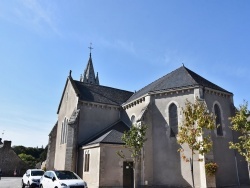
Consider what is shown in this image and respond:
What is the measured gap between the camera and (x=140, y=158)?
64.4 feet

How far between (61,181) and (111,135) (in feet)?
30.6

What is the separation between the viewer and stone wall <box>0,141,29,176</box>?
46.5 metres

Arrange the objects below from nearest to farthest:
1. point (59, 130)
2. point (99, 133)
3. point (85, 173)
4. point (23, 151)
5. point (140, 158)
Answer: point (140, 158), point (85, 173), point (99, 133), point (59, 130), point (23, 151)

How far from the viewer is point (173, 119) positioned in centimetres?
2078

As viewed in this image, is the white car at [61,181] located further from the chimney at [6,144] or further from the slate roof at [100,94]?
the chimney at [6,144]

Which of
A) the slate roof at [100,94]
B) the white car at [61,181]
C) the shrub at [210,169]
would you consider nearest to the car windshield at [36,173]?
the white car at [61,181]

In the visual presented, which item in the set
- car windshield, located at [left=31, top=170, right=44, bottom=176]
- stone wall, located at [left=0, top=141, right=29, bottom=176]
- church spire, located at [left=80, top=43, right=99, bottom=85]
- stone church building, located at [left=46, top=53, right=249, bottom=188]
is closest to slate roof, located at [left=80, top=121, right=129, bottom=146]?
stone church building, located at [left=46, top=53, right=249, bottom=188]

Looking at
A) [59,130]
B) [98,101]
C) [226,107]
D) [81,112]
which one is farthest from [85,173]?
[226,107]

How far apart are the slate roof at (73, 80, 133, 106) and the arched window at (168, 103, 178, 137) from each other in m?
8.35

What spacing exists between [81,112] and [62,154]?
230 inches

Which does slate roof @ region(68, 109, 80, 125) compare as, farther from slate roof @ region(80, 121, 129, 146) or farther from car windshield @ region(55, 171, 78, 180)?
car windshield @ region(55, 171, 78, 180)

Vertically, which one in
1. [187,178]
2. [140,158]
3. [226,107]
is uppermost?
[226,107]

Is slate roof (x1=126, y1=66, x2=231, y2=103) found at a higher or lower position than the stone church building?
higher

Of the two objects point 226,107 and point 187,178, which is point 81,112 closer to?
point 187,178
